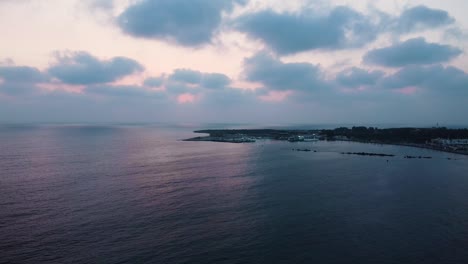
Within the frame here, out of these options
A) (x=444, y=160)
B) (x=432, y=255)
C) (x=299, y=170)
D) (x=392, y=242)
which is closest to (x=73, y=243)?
(x=392, y=242)

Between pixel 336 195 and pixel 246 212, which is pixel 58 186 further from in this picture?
pixel 336 195

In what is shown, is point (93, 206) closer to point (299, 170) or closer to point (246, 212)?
point (246, 212)

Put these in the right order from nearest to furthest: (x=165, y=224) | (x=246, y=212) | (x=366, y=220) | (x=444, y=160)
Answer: (x=165, y=224) → (x=366, y=220) → (x=246, y=212) → (x=444, y=160)

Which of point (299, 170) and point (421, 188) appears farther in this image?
point (299, 170)

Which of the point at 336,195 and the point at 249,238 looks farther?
the point at 336,195

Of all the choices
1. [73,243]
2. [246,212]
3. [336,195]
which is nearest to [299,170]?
[336,195]

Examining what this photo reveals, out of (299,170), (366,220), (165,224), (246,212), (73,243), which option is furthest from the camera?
(299,170)
